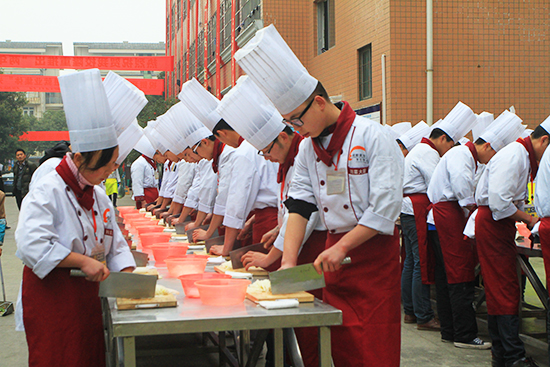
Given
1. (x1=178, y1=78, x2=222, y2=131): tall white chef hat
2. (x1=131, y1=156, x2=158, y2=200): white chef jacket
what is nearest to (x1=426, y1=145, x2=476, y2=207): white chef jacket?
(x1=178, y1=78, x2=222, y2=131): tall white chef hat

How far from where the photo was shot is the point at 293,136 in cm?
314

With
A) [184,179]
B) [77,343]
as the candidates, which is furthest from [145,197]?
[77,343]

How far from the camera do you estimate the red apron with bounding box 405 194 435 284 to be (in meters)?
4.86

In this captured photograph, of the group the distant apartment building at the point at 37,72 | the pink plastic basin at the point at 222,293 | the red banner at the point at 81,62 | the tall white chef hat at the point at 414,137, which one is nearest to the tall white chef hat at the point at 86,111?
the pink plastic basin at the point at 222,293

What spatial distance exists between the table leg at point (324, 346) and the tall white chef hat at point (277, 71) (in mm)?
874

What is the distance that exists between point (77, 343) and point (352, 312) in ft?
3.62

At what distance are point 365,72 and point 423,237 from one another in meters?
5.66

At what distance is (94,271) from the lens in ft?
6.75

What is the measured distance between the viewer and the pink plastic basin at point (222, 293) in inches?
81.0

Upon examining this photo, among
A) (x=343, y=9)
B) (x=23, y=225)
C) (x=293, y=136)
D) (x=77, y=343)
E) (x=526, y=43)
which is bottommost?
(x=77, y=343)

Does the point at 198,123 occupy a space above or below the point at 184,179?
above

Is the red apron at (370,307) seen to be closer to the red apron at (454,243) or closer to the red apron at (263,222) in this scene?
the red apron at (263,222)

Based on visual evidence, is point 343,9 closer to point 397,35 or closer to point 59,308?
point 397,35

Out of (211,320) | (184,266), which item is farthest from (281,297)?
(184,266)
